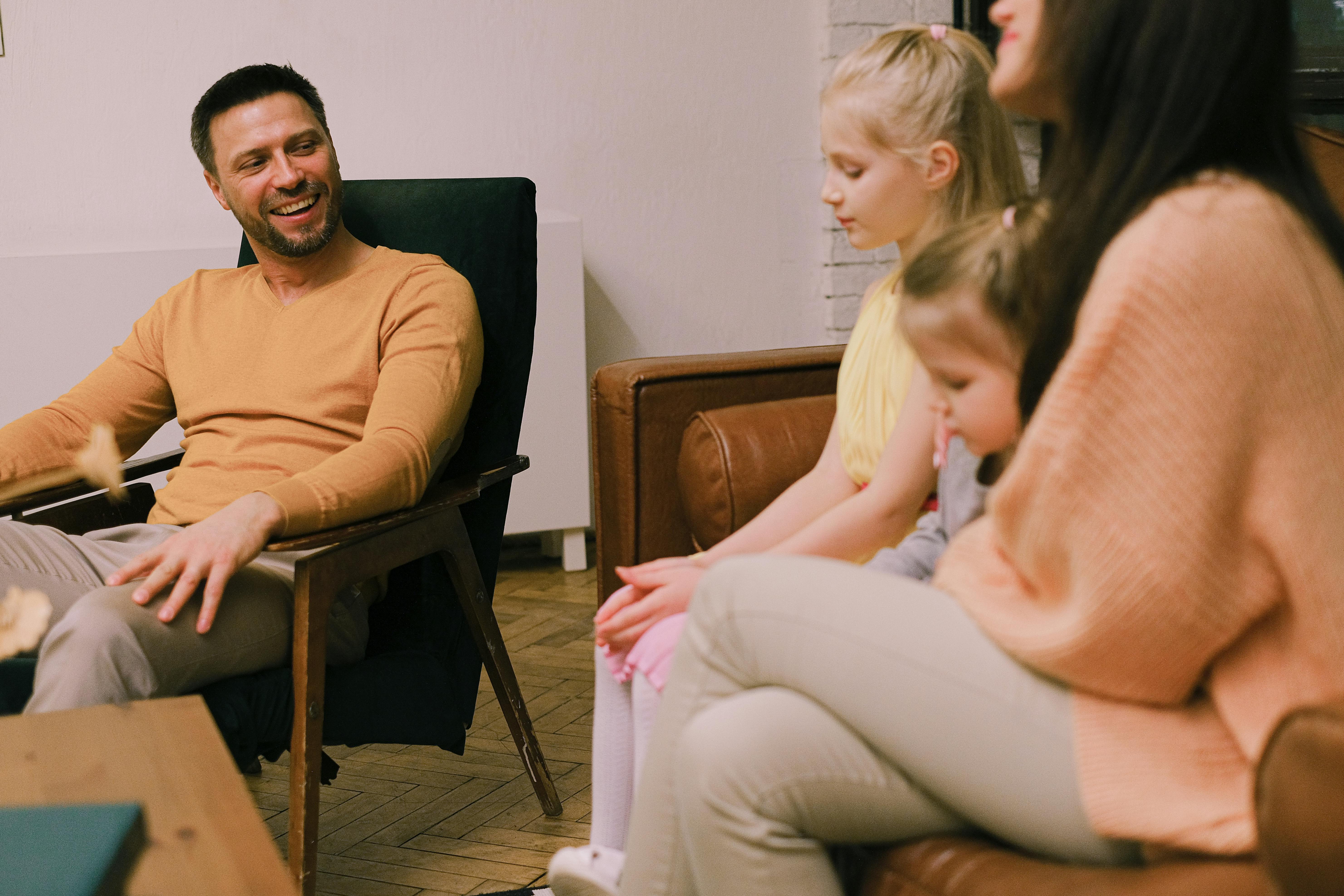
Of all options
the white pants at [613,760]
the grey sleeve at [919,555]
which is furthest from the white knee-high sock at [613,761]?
the grey sleeve at [919,555]

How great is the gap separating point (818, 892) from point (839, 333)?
272 centimetres

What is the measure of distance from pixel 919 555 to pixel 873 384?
229mm

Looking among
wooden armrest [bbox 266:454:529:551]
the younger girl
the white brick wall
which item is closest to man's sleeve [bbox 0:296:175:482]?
wooden armrest [bbox 266:454:529:551]

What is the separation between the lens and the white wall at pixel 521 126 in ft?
9.70

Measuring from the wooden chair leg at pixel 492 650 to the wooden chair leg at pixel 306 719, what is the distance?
0.28m

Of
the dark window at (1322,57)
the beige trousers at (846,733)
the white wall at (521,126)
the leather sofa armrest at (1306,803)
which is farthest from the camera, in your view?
the white wall at (521,126)

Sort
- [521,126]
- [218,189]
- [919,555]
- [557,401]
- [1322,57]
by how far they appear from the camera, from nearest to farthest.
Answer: [919,555] < [218,189] < [1322,57] < [557,401] < [521,126]

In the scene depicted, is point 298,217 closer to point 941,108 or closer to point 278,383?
point 278,383

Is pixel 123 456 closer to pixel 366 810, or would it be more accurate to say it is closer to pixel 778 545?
pixel 366 810

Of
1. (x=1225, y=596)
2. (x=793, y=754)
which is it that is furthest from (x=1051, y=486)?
(x=793, y=754)

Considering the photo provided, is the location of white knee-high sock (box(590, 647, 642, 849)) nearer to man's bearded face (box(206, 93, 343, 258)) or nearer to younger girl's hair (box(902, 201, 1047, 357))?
younger girl's hair (box(902, 201, 1047, 357))

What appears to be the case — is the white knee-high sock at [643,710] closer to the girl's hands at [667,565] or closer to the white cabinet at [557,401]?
the girl's hands at [667,565]

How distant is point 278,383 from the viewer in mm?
1845

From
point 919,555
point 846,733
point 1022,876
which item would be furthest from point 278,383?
point 1022,876
